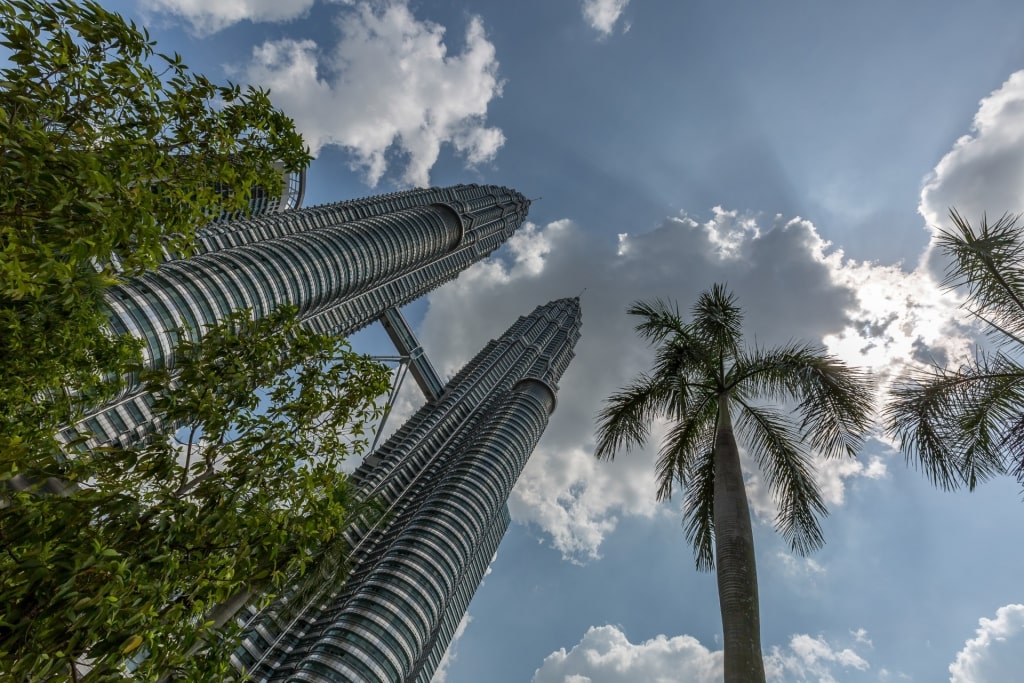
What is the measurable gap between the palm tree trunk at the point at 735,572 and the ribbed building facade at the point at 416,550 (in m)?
40.8

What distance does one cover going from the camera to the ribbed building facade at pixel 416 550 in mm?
83375

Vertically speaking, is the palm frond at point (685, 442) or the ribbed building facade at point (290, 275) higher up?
the ribbed building facade at point (290, 275)

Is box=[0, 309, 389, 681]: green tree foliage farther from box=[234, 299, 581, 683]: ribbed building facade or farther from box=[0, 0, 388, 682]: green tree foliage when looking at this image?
box=[234, 299, 581, 683]: ribbed building facade

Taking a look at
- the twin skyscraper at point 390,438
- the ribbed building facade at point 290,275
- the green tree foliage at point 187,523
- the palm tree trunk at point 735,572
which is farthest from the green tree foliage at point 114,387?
the ribbed building facade at point 290,275

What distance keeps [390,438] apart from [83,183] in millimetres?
155869

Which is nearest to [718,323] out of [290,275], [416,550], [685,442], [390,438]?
[685,442]

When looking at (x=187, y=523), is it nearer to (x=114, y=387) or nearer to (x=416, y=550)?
(x=114, y=387)

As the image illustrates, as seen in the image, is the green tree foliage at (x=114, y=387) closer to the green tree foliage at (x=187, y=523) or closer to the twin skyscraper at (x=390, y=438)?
the green tree foliage at (x=187, y=523)

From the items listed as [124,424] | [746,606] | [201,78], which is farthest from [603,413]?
[124,424]

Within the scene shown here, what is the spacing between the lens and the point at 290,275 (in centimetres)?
10938

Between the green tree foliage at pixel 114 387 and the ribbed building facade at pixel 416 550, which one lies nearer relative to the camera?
the green tree foliage at pixel 114 387

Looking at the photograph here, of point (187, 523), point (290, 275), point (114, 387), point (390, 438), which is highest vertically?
point (390, 438)

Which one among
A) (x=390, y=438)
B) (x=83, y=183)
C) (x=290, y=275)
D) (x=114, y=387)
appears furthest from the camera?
(x=390, y=438)

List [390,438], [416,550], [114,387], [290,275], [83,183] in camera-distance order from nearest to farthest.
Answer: [83,183], [114,387], [416,550], [290,275], [390,438]
